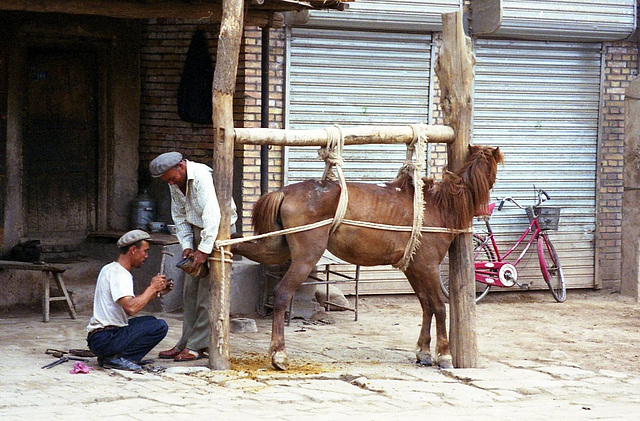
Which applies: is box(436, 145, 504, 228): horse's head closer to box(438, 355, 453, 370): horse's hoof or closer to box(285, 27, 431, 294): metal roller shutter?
box(438, 355, 453, 370): horse's hoof

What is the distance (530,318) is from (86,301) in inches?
202

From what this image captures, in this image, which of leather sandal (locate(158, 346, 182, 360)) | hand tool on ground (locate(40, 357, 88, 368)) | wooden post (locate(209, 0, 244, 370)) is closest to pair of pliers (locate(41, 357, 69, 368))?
hand tool on ground (locate(40, 357, 88, 368))

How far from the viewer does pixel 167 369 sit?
25.6 feet

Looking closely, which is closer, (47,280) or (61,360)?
(61,360)

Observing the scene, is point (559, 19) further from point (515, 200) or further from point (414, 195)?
point (414, 195)

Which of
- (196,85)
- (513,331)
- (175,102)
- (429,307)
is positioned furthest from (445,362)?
(175,102)

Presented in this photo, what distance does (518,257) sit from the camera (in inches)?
500

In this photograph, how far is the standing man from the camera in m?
7.76

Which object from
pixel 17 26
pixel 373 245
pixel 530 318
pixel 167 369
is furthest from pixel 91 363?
pixel 530 318

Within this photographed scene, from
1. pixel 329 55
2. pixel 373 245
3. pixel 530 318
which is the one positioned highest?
pixel 329 55

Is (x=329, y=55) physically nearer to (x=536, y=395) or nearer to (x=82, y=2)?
(x=82, y=2)

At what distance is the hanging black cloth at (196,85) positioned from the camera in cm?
1152

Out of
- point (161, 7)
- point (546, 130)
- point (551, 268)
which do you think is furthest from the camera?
point (546, 130)

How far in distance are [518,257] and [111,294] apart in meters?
6.61
